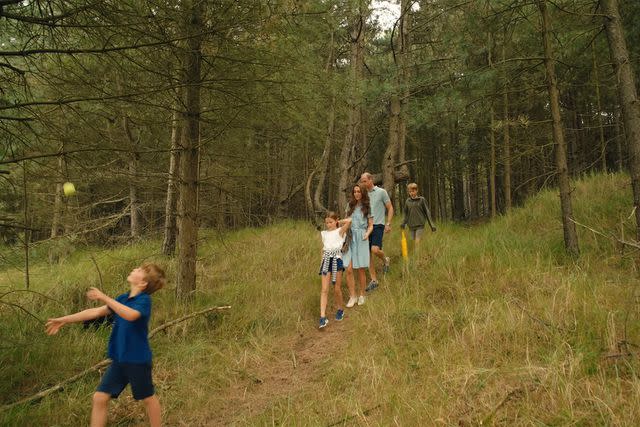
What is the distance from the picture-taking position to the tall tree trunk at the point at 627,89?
549 cm

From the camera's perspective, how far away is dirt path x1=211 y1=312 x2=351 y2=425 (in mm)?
4152

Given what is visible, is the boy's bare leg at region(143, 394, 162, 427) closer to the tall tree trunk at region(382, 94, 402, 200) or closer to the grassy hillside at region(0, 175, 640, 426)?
the grassy hillside at region(0, 175, 640, 426)

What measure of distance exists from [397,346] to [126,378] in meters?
2.84

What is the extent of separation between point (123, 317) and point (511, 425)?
10.0 ft

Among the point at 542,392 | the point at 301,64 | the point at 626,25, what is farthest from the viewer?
the point at 626,25

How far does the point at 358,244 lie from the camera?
273 inches

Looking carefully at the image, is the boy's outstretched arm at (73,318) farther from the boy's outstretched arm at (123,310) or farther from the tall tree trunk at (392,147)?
the tall tree trunk at (392,147)

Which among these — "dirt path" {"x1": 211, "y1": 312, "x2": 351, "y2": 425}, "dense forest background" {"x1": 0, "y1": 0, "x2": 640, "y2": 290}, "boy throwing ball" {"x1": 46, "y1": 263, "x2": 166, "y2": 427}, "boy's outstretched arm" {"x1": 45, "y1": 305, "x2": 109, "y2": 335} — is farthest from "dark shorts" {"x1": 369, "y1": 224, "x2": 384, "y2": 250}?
"boy's outstretched arm" {"x1": 45, "y1": 305, "x2": 109, "y2": 335}

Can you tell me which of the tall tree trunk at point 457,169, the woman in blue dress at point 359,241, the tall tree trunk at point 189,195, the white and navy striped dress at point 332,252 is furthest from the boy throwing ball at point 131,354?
the tall tree trunk at point 457,169

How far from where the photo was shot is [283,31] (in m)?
5.81

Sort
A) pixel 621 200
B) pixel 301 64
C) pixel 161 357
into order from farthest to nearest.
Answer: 1. pixel 621 200
2. pixel 301 64
3. pixel 161 357

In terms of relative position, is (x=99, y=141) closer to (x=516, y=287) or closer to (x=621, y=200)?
(x=516, y=287)

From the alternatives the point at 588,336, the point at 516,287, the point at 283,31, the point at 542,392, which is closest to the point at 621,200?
the point at 516,287

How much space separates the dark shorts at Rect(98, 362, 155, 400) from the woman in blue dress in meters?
3.98
